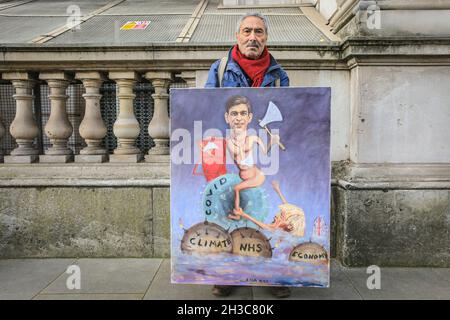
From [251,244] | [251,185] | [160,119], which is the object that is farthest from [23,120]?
[251,244]

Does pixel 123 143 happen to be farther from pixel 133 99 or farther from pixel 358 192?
pixel 358 192

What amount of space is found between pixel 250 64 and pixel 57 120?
221 cm

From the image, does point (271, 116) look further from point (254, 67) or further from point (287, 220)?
point (287, 220)

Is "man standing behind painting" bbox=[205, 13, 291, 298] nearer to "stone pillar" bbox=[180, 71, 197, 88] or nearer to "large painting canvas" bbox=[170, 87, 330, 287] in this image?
"large painting canvas" bbox=[170, 87, 330, 287]

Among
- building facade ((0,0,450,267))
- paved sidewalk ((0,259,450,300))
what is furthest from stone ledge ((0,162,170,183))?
paved sidewalk ((0,259,450,300))

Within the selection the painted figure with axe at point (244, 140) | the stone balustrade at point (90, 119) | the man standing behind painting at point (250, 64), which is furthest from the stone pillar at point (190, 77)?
the painted figure with axe at point (244, 140)

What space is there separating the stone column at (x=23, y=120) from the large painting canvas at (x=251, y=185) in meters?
2.04

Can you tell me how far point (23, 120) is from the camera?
389 centimetres

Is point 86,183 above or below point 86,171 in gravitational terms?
below

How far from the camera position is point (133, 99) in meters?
3.99

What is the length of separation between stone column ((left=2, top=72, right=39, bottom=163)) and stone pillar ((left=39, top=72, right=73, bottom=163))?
15cm

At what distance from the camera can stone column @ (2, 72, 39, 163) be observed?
3.88 m

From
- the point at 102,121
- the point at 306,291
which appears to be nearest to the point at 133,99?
the point at 102,121

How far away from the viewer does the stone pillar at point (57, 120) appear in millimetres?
3879
